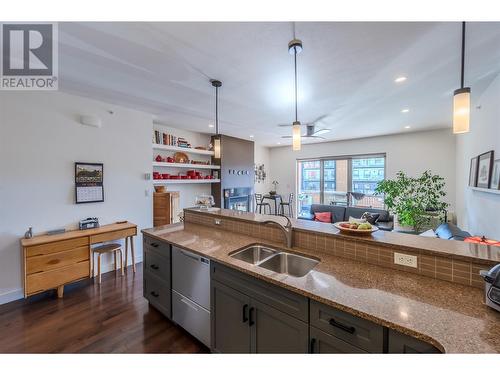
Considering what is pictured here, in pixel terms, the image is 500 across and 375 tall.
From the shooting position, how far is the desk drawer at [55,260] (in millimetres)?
2393

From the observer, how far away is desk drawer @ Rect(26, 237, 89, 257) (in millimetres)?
2395

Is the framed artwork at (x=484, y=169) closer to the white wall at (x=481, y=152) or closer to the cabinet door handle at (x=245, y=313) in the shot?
the white wall at (x=481, y=152)

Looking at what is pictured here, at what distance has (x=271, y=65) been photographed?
2127 mm

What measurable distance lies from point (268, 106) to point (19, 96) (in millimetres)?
3144

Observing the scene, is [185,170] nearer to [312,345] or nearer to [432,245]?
[312,345]

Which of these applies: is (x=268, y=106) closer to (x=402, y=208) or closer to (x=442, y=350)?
(x=402, y=208)

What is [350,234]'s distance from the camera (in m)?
1.67

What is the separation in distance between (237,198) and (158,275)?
381cm

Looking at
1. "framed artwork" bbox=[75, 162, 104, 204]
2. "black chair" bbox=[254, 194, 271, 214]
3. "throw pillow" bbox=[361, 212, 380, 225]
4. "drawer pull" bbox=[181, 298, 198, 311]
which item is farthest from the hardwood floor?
"black chair" bbox=[254, 194, 271, 214]

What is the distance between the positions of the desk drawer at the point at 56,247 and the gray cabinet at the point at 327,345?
2974 millimetres

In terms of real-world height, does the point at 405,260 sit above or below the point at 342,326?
above

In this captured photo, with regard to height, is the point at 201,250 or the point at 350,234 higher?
the point at 350,234

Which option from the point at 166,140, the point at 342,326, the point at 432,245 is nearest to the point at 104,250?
the point at 166,140
